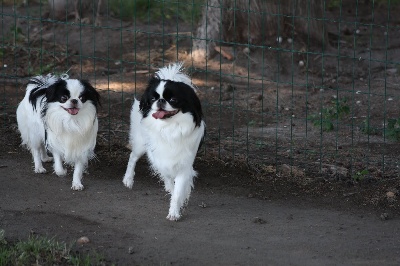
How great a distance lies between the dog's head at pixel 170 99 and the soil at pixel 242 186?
0.76 m

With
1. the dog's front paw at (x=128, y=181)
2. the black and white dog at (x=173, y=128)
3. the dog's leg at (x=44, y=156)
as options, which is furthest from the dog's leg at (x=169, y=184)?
the dog's leg at (x=44, y=156)

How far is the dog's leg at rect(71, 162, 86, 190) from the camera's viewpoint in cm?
749

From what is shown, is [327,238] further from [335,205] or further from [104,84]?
[104,84]

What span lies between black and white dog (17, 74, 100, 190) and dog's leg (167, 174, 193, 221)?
0.97 meters

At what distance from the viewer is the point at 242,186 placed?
25.0 feet

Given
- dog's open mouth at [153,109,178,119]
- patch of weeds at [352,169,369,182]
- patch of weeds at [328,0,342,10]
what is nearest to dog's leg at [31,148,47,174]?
dog's open mouth at [153,109,178,119]

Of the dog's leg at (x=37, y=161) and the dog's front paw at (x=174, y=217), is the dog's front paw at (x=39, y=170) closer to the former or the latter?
the dog's leg at (x=37, y=161)

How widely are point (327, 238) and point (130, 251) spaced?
137 centimetres

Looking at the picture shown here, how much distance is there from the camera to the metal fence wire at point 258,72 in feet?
26.4

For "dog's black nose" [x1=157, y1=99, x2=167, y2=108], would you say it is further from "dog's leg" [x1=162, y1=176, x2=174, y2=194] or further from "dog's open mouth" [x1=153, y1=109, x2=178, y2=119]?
"dog's leg" [x1=162, y1=176, x2=174, y2=194]

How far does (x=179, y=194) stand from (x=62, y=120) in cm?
126

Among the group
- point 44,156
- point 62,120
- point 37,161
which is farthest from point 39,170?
point 62,120

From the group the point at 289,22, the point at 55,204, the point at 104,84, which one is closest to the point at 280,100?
the point at 289,22

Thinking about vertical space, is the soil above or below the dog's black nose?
below
